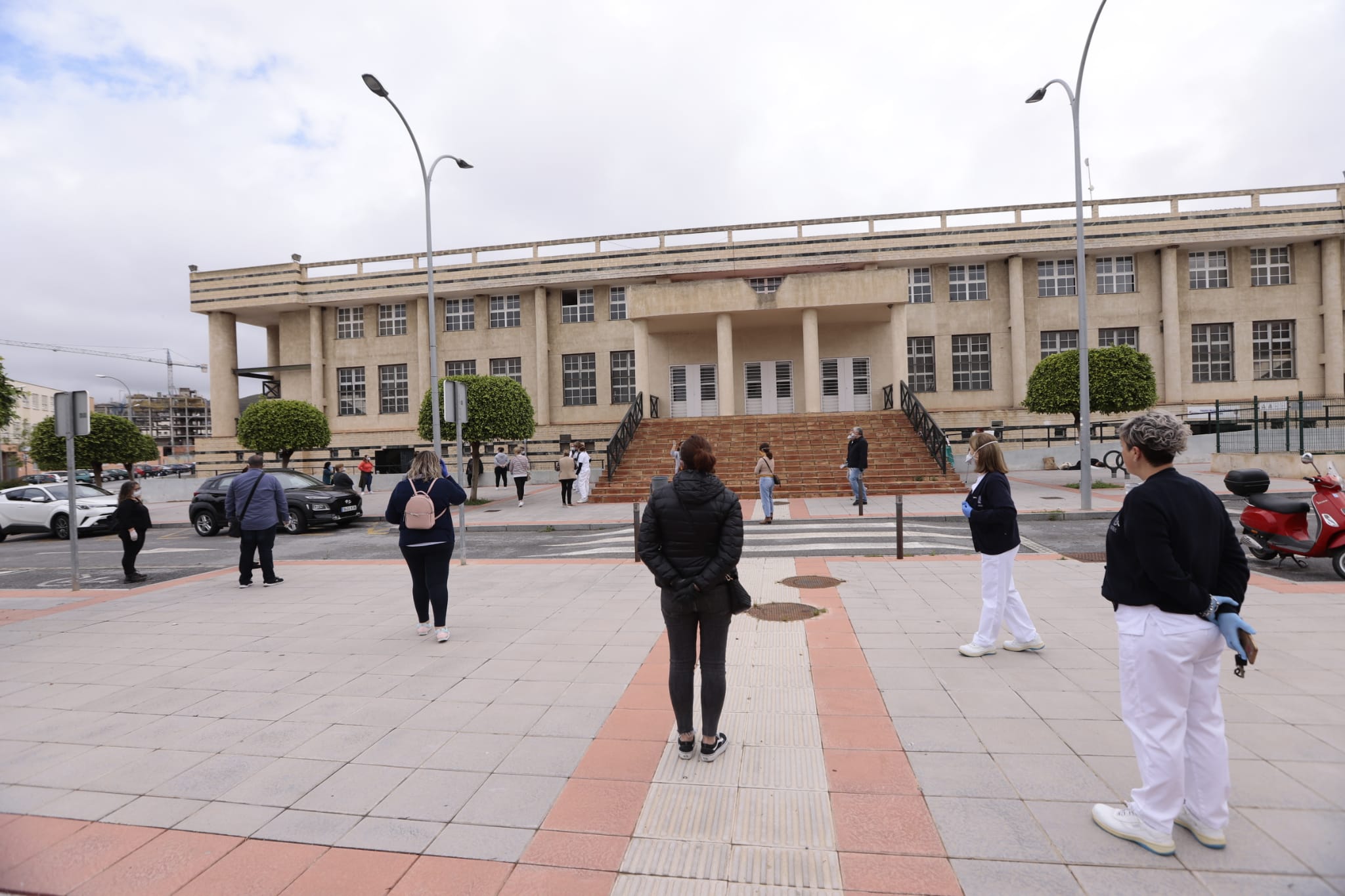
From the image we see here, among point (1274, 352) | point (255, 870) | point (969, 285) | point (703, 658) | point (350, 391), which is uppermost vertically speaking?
point (969, 285)

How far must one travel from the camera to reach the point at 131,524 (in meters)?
9.84

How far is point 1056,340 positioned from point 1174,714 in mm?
32536

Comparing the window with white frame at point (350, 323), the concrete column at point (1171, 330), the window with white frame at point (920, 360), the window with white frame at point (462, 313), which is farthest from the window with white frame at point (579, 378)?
the concrete column at point (1171, 330)

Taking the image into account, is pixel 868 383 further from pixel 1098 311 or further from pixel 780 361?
pixel 1098 311

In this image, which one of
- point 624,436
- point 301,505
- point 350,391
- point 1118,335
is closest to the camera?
point 301,505

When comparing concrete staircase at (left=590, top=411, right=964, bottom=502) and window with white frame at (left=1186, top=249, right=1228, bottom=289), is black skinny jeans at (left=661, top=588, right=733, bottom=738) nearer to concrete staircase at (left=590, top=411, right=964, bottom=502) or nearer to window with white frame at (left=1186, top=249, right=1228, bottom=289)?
concrete staircase at (left=590, top=411, right=964, bottom=502)

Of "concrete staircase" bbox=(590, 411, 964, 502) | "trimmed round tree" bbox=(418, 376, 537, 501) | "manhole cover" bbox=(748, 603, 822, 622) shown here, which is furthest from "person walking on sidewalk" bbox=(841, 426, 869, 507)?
"trimmed round tree" bbox=(418, 376, 537, 501)

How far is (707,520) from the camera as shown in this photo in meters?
3.60

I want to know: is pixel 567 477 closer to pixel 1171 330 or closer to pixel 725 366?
pixel 725 366

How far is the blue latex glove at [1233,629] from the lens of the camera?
→ 2619mm

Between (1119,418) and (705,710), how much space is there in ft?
102

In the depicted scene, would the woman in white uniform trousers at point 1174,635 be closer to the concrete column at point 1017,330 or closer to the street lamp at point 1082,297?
the street lamp at point 1082,297

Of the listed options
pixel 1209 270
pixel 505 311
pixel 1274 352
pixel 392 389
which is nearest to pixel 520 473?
pixel 505 311

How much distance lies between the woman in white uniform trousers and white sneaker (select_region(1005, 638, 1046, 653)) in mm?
2547
